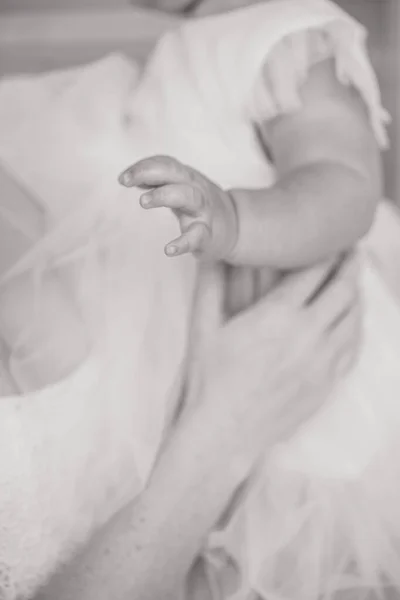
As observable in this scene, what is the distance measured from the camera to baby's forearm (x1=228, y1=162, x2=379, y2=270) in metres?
0.60

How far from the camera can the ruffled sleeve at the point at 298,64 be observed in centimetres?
70

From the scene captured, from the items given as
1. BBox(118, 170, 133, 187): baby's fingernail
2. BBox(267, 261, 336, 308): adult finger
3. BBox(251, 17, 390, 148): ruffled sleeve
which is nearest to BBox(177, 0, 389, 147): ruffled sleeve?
BBox(251, 17, 390, 148): ruffled sleeve

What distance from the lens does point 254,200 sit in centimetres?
60

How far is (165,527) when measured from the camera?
617 mm

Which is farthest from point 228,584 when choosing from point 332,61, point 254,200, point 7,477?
point 332,61

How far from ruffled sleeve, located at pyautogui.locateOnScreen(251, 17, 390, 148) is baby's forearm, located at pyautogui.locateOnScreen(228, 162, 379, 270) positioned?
0.08m

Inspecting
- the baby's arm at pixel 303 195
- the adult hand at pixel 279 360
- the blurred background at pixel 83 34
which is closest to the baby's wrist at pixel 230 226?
the baby's arm at pixel 303 195

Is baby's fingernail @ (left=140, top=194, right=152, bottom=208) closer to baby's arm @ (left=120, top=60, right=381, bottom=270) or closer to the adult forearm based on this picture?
baby's arm @ (left=120, top=60, right=381, bottom=270)

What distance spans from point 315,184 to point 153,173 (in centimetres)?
23

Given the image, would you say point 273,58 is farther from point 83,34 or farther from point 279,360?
point 83,34

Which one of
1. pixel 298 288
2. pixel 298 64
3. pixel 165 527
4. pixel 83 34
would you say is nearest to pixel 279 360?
pixel 298 288

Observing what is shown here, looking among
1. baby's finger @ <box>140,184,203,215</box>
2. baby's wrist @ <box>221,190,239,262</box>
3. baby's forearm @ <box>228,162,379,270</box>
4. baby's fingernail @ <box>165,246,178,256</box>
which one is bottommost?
baby's forearm @ <box>228,162,379,270</box>

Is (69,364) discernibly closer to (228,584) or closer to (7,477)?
(7,477)

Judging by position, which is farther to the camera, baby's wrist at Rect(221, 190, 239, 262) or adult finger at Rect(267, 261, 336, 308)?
adult finger at Rect(267, 261, 336, 308)
